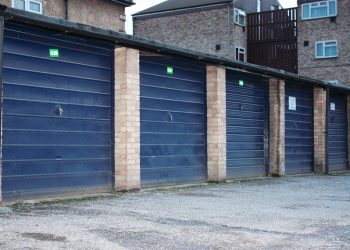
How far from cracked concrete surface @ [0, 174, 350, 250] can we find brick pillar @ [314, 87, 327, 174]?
993 cm

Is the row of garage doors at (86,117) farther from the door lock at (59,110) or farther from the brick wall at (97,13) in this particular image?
the brick wall at (97,13)

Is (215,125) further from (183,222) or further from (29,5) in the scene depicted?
(29,5)

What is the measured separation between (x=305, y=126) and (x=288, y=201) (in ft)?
36.6

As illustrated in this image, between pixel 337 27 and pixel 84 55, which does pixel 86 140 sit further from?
pixel 337 27

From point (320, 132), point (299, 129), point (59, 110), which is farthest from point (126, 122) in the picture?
point (320, 132)

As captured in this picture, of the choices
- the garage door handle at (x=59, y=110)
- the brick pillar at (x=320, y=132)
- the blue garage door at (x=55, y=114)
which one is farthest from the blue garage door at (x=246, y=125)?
the garage door handle at (x=59, y=110)

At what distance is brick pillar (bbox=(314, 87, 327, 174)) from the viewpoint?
23031 millimetres

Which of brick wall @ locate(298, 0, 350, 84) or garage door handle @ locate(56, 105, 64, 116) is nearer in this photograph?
garage door handle @ locate(56, 105, 64, 116)

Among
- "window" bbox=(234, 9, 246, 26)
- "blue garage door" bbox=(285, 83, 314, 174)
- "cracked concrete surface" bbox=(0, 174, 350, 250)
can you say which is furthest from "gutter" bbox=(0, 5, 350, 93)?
"window" bbox=(234, 9, 246, 26)

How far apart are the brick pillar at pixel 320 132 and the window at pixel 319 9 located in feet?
50.5

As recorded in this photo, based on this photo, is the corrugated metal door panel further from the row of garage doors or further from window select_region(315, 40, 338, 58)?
window select_region(315, 40, 338, 58)

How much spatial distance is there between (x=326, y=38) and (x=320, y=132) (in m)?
15.6

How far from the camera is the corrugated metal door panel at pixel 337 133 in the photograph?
80.7 ft

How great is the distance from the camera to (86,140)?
500 inches
